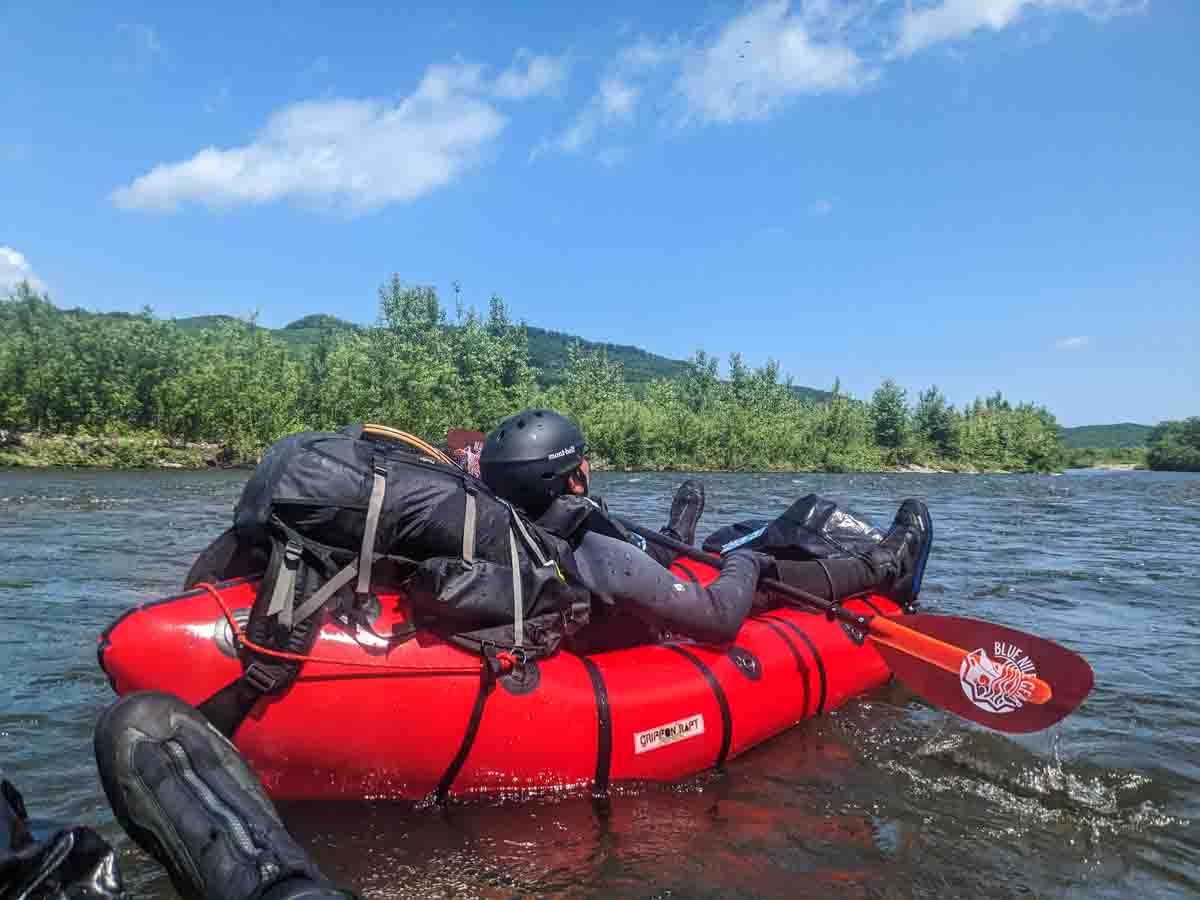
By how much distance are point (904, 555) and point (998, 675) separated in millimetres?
1699

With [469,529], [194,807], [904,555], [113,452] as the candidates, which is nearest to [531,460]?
[469,529]

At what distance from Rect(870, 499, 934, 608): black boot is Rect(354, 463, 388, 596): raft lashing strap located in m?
3.69

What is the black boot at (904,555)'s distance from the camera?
5570 millimetres

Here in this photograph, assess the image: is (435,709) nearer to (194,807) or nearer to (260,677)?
(260,677)

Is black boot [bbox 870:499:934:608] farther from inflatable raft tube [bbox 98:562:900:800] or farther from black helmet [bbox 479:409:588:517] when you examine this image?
black helmet [bbox 479:409:588:517]

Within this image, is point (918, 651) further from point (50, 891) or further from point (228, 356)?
point (228, 356)

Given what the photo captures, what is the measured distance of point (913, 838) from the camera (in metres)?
3.15

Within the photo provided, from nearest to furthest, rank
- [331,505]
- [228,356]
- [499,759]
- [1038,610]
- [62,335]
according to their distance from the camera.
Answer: [331,505] < [499,759] < [1038,610] < [62,335] < [228,356]

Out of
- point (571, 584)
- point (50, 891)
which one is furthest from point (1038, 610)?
point (50, 891)

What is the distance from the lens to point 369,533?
3.04 m

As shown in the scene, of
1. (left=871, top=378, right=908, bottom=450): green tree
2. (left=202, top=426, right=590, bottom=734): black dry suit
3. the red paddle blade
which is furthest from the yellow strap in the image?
(left=871, top=378, right=908, bottom=450): green tree

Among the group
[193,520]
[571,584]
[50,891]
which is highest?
[571,584]

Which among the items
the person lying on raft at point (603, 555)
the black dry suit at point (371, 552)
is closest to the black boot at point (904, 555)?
the person lying on raft at point (603, 555)

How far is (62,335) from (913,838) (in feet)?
124
